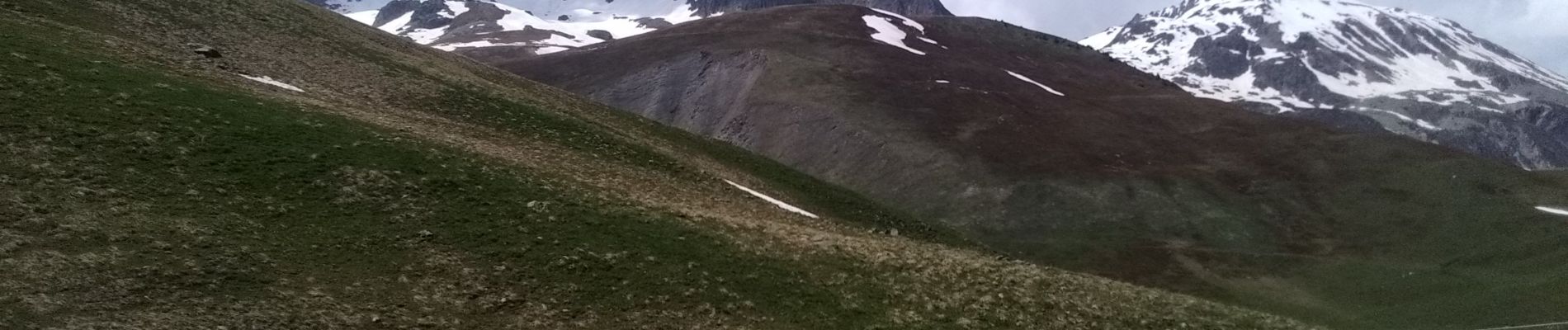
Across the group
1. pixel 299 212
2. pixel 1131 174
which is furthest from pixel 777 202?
pixel 1131 174

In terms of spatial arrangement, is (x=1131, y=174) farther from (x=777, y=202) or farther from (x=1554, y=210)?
(x=777, y=202)

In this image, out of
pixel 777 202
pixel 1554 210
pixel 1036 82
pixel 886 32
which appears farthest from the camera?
pixel 886 32

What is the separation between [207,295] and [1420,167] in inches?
3183

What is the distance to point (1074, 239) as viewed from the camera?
56906 mm

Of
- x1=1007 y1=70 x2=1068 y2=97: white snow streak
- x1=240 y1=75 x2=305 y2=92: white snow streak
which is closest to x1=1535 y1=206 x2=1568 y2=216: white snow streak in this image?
x1=1007 y1=70 x2=1068 y2=97: white snow streak

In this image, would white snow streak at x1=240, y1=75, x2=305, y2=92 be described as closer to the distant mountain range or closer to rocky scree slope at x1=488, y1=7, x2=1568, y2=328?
the distant mountain range

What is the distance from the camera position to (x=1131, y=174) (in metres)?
67.8

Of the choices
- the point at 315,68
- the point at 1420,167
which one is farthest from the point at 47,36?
the point at 1420,167

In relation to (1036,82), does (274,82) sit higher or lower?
lower

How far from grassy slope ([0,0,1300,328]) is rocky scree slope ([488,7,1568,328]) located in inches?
966

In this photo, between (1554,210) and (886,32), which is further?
(886,32)

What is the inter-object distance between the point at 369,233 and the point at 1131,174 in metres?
59.3

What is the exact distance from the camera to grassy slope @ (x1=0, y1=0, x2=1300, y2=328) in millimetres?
17953

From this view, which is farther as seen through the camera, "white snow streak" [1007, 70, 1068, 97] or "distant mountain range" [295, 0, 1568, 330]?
"white snow streak" [1007, 70, 1068, 97]
